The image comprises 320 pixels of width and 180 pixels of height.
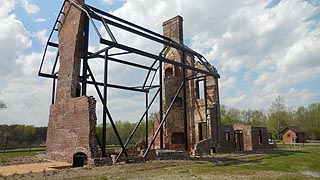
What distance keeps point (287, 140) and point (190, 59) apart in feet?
111

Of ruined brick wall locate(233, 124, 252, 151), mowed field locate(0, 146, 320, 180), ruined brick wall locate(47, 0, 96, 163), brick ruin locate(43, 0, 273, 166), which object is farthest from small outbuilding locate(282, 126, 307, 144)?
ruined brick wall locate(47, 0, 96, 163)

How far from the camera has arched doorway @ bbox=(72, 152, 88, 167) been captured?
528 inches

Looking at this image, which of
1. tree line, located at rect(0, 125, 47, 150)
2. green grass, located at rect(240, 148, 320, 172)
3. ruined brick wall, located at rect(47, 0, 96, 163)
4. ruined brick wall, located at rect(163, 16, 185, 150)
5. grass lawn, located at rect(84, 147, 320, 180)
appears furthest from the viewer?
tree line, located at rect(0, 125, 47, 150)

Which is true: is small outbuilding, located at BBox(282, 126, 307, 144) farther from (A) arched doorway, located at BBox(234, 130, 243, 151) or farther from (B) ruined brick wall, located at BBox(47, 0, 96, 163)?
(B) ruined brick wall, located at BBox(47, 0, 96, 163)

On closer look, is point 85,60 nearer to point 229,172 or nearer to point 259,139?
point 229,172

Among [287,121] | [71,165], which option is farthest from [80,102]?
[287,121]

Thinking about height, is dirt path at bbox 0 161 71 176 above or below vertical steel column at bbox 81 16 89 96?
below

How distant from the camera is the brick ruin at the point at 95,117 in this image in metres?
13.7

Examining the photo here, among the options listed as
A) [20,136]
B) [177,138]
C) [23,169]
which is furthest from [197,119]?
[20,136]

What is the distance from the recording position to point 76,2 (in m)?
16.0

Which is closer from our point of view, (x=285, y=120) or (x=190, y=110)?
(x=190, y=110)

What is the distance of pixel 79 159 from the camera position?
45.1 ft

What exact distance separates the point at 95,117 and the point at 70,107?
237 centimetres

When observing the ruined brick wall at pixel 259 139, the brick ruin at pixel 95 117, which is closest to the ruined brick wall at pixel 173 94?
the brick ruin at pixel 95 117
